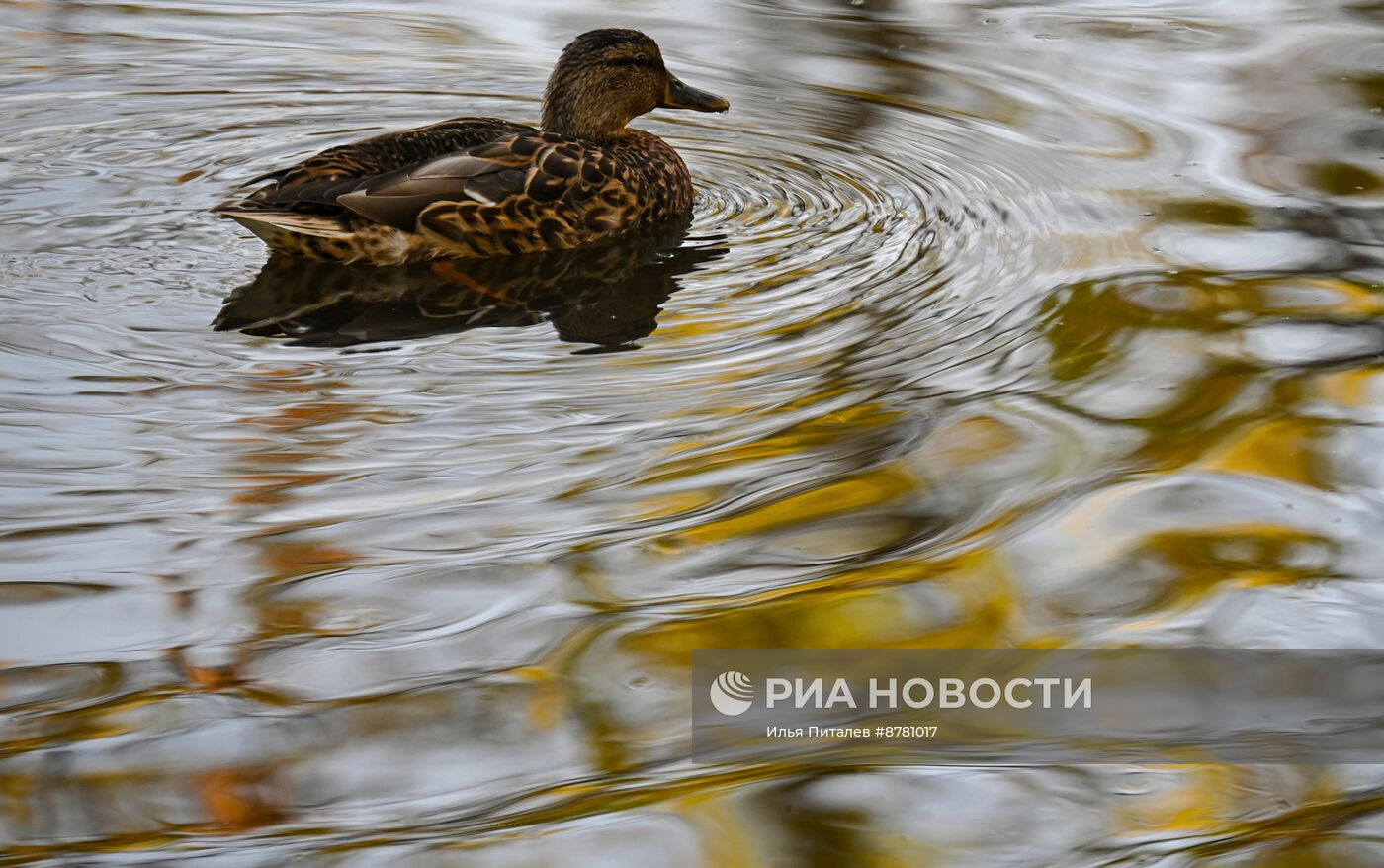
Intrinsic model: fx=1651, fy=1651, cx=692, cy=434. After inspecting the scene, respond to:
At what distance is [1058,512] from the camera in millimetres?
4082

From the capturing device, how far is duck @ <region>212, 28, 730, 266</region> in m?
6.13

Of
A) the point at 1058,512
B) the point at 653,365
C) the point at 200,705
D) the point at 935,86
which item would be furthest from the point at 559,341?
the point at 935,86

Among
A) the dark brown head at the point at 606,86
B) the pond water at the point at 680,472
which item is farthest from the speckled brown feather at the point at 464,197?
the dark brown head at the point at 606,86

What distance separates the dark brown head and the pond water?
49 cm

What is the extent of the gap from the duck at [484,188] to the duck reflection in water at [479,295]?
9cm

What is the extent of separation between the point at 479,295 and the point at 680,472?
6.45 ft

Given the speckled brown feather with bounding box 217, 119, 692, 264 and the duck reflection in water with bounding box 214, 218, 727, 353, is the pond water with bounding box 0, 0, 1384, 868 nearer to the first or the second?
the duck reflection in water with bounding box 214, 218, 727, 353

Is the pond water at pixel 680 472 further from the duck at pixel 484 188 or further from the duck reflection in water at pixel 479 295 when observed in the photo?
the duck at pixel 484 188

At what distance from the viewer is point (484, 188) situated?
6.44m

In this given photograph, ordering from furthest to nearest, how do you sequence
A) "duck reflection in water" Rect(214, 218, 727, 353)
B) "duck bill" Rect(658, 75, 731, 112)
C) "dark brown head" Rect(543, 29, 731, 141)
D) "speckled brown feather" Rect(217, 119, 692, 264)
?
1. "duck bill" Rect(658, 75, 731, 112)
2. "dark brown head" Rect(543, 29, 731, 141)
3. "speckled brown feather" Rect(217, 119, 692, 264)
4. "duck reflection in water" Rect(214, 218, 727, 353)

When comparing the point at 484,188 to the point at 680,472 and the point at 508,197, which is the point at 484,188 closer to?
the point at 508,197

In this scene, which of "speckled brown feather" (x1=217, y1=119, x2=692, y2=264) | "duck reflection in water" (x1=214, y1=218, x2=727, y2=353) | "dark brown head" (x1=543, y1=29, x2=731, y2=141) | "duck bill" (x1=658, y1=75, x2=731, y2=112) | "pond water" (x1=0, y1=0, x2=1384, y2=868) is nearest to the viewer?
"pond water" (x1=0, y1=0, x2=1384, y2=868)

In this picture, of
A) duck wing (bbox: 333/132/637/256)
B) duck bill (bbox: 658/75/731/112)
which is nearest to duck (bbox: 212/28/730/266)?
duck wing (bbox: 333/132/637/256)

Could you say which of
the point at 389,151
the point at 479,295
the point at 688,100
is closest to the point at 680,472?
the point at 479,295
